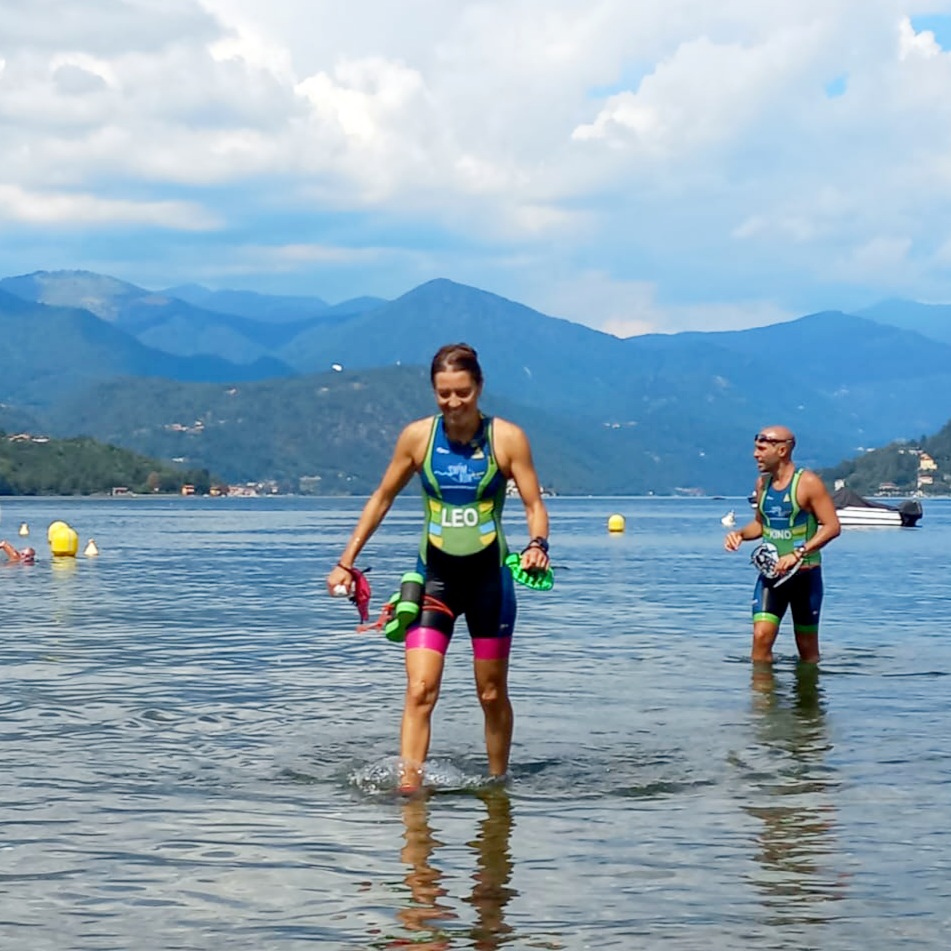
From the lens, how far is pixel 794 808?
9922 mm

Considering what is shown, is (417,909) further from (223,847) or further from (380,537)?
(380,537)

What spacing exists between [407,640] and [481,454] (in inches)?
47.2

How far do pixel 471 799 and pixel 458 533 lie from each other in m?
1.61

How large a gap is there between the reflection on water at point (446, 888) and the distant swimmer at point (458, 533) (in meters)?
0.70

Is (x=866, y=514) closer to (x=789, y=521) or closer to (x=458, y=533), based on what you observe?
(x=789, y=521)

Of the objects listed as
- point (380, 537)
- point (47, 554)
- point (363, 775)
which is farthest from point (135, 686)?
A: point (380, 537)

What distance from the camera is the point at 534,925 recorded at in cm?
728

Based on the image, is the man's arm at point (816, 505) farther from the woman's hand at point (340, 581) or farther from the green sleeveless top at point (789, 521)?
the woman's hand at point (340, 581)

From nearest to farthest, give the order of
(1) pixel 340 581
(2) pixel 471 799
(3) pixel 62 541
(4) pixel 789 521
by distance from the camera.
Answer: (1) pixel 340 581, (2) pixel 471 799, (4) pixel 789 521, (3) pixel 62 541

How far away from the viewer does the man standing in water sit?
51.1 ft

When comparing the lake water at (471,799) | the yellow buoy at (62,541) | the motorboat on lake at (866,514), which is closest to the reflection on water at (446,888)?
the lake water at (471,799)

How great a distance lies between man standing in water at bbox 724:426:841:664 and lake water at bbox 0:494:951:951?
2.89ft

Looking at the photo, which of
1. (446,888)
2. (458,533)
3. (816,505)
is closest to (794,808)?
(458,533)

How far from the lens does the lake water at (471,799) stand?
7.39 meters
